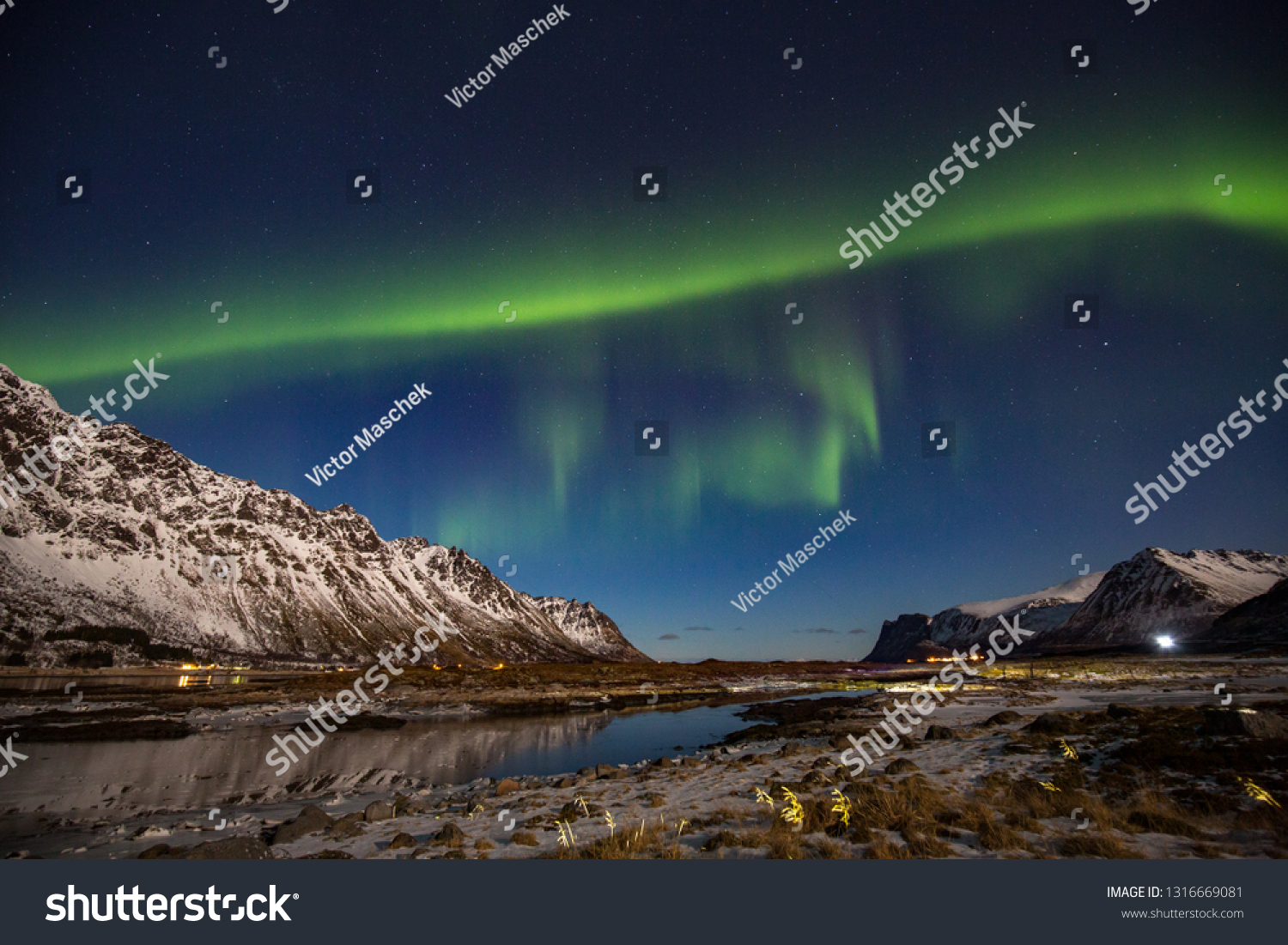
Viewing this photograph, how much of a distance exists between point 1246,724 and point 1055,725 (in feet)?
20.0

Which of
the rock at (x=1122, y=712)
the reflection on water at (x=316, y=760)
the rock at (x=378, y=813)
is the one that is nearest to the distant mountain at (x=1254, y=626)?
the rock at (x=1122, y=712)

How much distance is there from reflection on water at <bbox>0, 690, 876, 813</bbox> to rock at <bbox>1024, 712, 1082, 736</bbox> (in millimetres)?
16407

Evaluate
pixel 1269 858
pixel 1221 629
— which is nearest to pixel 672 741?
pixel 1269 858

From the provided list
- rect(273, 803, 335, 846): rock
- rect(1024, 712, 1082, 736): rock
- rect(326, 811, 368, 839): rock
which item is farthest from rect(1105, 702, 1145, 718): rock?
rect(273, 803, 335, 846): rock

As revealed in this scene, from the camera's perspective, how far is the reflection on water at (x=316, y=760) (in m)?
20.3

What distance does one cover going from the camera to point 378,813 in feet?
48.5

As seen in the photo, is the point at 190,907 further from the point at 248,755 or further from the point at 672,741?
the point at 672,741

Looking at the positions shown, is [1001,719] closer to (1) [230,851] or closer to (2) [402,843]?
(2) [402,843]

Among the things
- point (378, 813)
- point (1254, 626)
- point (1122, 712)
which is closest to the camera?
point (378, 813)

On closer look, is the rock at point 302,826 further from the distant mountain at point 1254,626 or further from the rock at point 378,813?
the distant mountain at point 1254,626

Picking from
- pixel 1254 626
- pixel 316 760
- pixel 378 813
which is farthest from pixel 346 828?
pixel 1254 626

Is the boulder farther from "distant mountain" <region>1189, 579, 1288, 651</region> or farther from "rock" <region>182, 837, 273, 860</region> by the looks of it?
"distant mountain" <region>1189, 579, 1288, 651</region>

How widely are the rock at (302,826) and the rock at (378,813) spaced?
0.78 meters

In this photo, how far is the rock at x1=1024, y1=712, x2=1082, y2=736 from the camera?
67.2 feet
